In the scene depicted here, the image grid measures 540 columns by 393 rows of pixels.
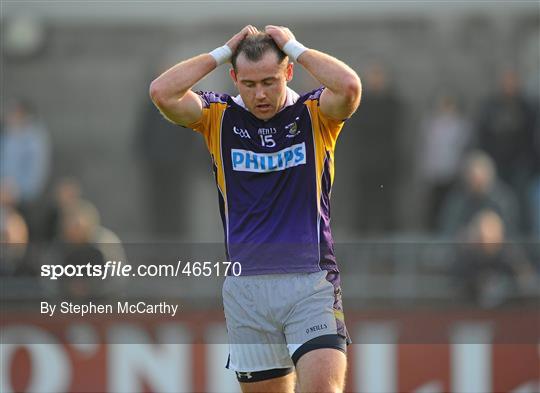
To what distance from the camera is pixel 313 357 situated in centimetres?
Answer: 821

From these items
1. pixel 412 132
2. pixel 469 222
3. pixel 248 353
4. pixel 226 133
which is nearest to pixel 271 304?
pixel 248 353

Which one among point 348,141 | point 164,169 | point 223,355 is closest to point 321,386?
point 223,355

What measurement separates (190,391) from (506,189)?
4.37m

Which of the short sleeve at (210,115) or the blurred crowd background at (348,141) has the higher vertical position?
the blurred crowd background at (348,141)

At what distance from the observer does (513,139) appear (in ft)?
48.2

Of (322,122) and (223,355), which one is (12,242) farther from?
(322,122)

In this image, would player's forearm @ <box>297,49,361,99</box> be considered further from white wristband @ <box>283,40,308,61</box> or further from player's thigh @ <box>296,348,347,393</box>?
player's thigh @ <box>296,348,347,393</box>

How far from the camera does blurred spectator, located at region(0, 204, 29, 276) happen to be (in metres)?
12.8

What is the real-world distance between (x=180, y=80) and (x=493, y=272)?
5.00 m

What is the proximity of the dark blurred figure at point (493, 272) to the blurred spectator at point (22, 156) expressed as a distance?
5.21 meters

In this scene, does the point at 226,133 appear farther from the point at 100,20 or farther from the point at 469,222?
the point at 100,20

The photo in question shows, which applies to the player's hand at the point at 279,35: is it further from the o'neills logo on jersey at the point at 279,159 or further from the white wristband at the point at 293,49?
the o'neills logo on jersey at the point at 279,159

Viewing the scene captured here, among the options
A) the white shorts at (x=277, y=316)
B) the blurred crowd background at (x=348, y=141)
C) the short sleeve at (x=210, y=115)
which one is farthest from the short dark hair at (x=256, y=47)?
the blurred crowd background at (x=348, y=141)

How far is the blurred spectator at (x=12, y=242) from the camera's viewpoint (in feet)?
42.1
